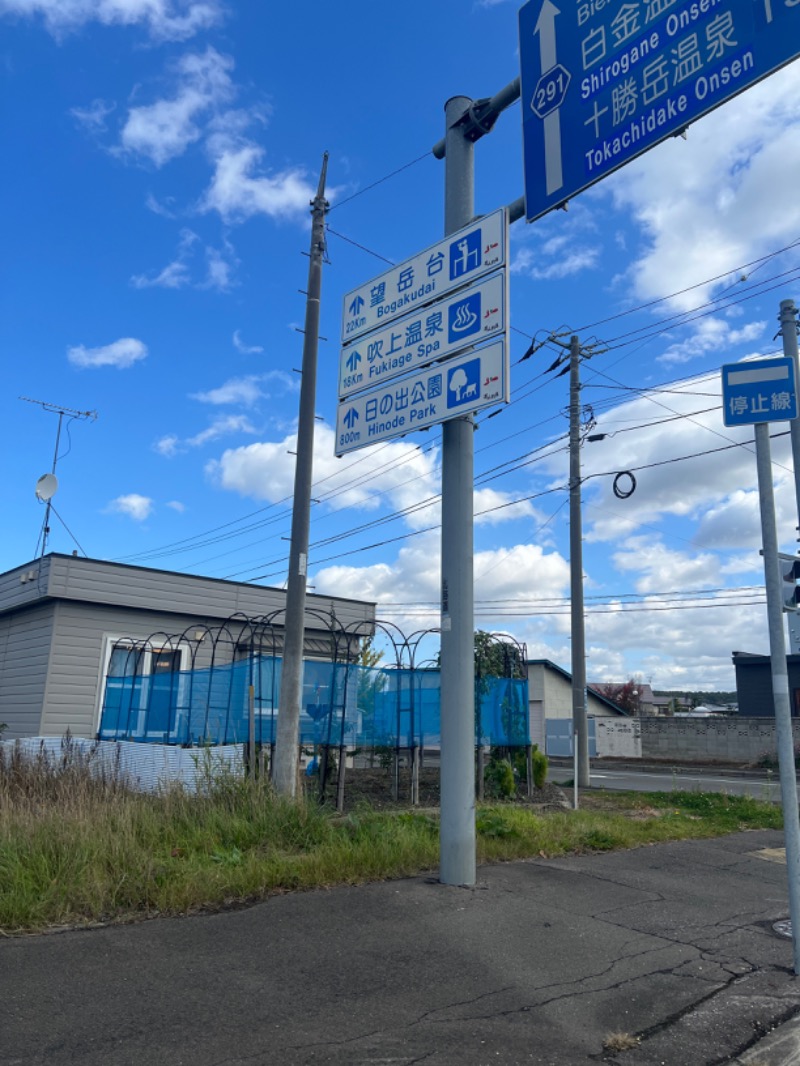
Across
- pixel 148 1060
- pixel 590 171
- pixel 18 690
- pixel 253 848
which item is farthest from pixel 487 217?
pixel 18 690

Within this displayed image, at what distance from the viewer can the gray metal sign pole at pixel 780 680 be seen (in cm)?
510

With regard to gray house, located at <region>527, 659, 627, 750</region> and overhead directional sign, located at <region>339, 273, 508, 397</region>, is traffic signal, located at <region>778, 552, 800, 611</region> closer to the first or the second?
overhead directional sign, located at <region>339, 273, 508, 397</region>

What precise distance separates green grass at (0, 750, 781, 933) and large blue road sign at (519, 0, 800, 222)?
5.59m

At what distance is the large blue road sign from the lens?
Answer: 5.07 m

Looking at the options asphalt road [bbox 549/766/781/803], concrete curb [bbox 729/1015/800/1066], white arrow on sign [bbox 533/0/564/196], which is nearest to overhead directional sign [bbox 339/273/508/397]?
white arrow on sign [bbox 533/0/564/196]

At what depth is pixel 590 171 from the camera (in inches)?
241

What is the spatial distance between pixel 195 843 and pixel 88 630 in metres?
9.52

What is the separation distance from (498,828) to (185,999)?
4930 millimetres

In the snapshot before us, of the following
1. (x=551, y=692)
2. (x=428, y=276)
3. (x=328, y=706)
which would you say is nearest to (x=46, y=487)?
(x=328, y=706)

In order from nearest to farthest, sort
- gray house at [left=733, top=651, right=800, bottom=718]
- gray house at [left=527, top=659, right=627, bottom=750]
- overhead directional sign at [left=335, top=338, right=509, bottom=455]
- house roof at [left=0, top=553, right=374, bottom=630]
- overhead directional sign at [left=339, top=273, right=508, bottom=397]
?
overhead directional sign at [left=335, top=338, right=509, bottom=455] < overhead directional sign at [left=339, top=273, right=508, bottom=397] < house roof at [left=0, top=553, right=374, bottom=630] < gray house at [left=733, top=651, right=800, bottom=718] < gray house at [left=527, top=659, right=627, bottom=750]

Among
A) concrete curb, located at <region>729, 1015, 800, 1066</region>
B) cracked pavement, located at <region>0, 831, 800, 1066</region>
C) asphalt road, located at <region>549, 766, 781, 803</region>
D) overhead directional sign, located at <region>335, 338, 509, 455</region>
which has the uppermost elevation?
overhead directional sign, located at <region>335, 338, 509, 455</region>

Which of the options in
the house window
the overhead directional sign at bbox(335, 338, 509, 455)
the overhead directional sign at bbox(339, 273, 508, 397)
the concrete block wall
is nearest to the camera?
Result: the overhead directional sign at bbox(335, 338, 509, 455)

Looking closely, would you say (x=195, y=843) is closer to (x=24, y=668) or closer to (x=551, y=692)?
(x=24, y=668)

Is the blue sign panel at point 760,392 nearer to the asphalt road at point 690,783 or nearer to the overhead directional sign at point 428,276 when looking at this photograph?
the overhead directional sign at point 428,276
